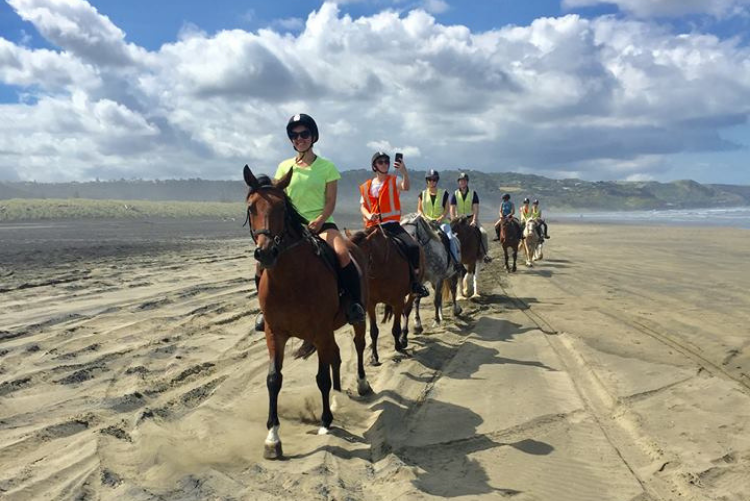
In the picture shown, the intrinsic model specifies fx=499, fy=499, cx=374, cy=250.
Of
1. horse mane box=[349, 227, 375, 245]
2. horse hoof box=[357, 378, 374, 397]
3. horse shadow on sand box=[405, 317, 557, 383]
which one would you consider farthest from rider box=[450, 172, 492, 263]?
horse hoof box=[357, 378, 374, 397]

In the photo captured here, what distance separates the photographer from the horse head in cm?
470

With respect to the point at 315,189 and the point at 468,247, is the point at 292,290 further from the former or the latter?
the point at 468,247

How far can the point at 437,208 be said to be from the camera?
39.4 ft

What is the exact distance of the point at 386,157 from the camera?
28.3 feet

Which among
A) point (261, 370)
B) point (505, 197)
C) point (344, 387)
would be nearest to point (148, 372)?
point (261, 370)

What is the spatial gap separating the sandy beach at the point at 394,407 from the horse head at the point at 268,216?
2.18 meters

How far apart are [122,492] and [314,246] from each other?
2.94 metres

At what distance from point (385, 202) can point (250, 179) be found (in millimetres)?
4174

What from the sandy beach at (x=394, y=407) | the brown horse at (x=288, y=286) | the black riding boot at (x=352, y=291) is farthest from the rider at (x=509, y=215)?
the brown horse at (x=288, y=286)

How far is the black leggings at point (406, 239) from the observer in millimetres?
9039

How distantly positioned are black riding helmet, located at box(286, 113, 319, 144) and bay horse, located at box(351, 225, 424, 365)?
2.34 m

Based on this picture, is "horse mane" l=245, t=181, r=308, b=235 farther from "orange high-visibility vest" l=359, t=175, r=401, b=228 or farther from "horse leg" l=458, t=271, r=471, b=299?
"horse leg" l=458, t=271, r=471, b=299

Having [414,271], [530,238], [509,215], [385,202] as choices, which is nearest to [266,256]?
[385,202]

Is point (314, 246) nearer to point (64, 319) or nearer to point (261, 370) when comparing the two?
point (261, 370)
